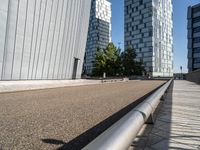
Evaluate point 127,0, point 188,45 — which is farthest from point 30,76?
point 127,0

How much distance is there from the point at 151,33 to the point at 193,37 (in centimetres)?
2359

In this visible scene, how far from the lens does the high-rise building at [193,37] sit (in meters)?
85.1

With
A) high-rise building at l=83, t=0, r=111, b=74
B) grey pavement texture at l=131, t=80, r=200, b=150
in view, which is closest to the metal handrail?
grey pavement texture at l=131, t=80, r=200, b=150

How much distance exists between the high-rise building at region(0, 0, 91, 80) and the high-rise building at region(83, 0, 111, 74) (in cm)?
10684

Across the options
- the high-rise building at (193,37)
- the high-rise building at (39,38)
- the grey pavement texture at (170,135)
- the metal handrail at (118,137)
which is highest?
the high-rise building at (193,37)

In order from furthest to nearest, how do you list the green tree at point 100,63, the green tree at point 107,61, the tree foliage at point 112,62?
the tree foliage at point 112,62 → the green tree at point 107,61 → the green tree at point 100,63

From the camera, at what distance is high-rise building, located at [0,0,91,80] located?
20875 millimetres

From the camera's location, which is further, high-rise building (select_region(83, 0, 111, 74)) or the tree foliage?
high-rise building (select_region(83, 0, 111, 74))

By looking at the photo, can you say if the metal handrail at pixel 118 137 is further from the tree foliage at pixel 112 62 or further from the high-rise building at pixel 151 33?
the high-rise building at pixel 151 33

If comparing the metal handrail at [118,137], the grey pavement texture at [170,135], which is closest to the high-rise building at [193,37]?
the grey pavement texture at [170,135]

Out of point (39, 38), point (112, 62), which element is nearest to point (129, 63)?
point (112, 62)

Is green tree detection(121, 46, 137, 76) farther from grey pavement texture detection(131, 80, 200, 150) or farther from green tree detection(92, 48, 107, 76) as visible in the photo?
grey pavement texture detection(131, 80, 200, 150)

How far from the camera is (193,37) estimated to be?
8731 centimetres

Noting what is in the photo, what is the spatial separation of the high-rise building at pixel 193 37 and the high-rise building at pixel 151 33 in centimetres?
1999
